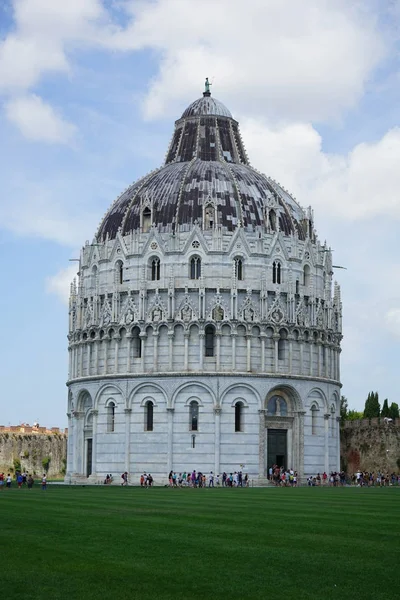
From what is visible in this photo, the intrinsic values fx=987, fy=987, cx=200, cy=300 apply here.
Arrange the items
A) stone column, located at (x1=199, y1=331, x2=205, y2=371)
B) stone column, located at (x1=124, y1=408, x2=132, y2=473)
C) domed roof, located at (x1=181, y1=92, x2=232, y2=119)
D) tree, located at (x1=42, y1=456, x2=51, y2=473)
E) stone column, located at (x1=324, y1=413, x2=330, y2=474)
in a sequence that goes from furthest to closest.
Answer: tree, located at (x1=42, y1=456, x2=51, y2=473) < domed roof, located at (x1=181, y1=92, x2=232, y2=119) < stone column, located at (x1=324, y1=413, x2=330, y2=474) < stone column, located at (x1=124, y1=408, x2=132, y2=473) < stone column, located at (x1=199, y1=331, x2=205, y2=371)

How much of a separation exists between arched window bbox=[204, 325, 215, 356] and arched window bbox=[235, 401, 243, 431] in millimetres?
4820

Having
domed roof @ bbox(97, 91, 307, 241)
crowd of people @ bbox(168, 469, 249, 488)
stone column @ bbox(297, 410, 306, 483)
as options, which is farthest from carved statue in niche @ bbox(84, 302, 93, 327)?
stone column @ bbox(297, 410, 306, 483)

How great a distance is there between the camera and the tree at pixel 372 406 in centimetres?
11571

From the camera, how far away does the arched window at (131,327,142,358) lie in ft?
275

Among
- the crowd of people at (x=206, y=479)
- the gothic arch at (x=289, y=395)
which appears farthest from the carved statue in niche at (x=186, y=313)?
the crowd of people at (x=206, y=479)

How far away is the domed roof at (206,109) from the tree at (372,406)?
39768 mm

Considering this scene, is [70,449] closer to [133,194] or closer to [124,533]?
[133,194]

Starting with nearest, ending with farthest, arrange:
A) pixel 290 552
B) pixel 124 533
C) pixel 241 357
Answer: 1. pixel 290 552
2. pixel 124 533
3. pixel 241 357

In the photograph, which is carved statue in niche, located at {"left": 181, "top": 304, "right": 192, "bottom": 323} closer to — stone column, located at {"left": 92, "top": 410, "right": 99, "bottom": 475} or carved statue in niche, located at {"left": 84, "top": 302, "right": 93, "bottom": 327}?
carved statue in niche, located at {"left": 84, "top": 302, "right": 93, "bottom": 327}

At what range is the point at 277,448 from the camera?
8388cm

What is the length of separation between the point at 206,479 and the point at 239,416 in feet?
19.9

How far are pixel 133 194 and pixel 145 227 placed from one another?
16.8 ft

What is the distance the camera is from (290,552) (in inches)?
940

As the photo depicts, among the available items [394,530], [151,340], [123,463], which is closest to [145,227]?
[151,340]
